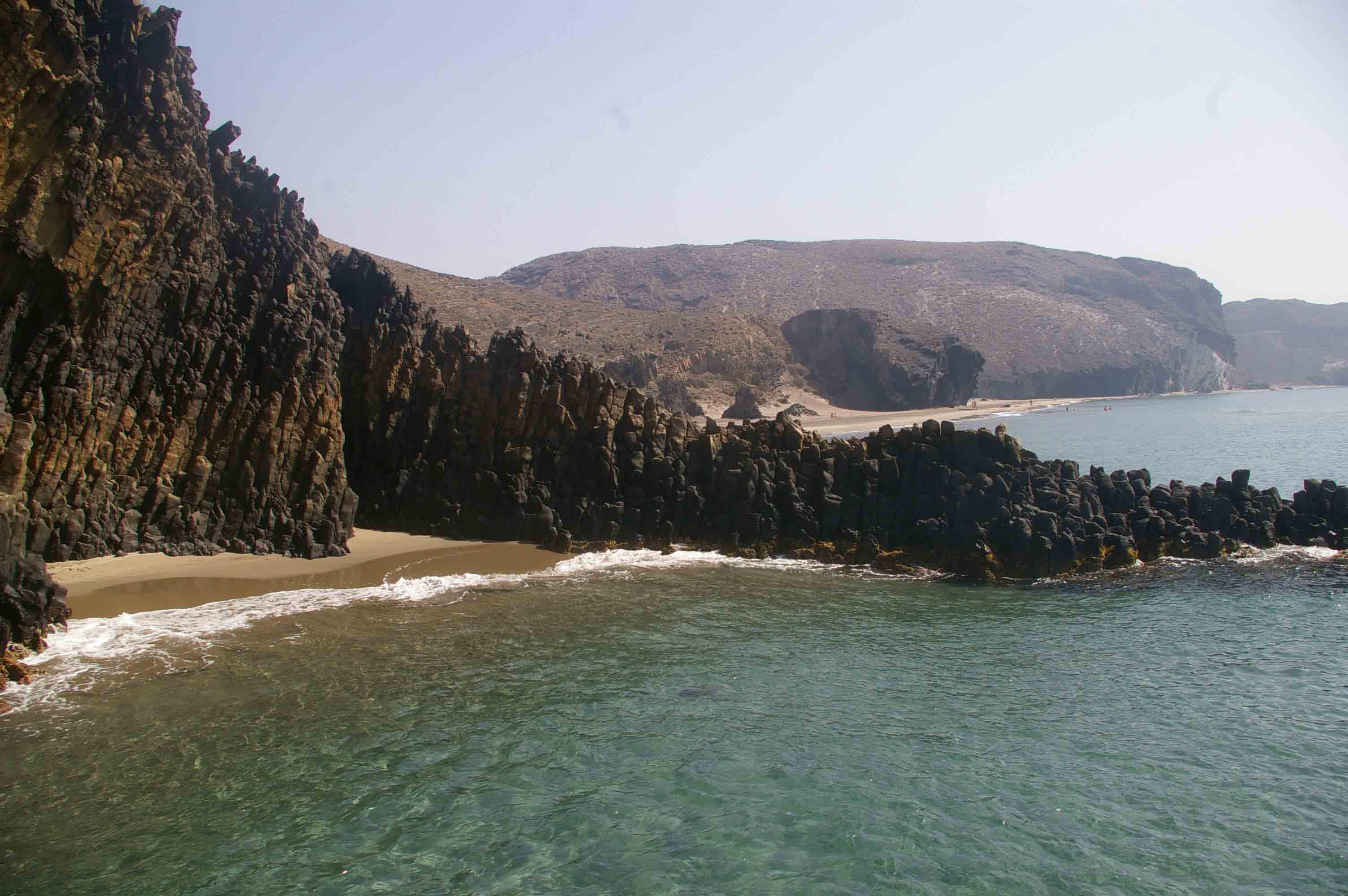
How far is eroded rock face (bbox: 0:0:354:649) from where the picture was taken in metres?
19.5

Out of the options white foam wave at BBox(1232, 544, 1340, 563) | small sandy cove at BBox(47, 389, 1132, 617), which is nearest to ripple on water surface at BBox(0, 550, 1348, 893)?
small sandy cove at BBox(47, 389, 1132, 617)

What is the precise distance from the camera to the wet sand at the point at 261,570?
2042cm

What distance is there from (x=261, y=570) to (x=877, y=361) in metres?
87.4

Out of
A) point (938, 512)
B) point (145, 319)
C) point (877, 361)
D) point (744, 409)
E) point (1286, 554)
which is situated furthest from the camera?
point (877, 361)

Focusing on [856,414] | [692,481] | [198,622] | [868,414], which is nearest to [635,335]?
[856,414]

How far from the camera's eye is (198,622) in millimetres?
19266

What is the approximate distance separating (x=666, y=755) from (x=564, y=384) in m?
18.5

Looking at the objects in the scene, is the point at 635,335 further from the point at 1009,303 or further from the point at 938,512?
the point at 1009,303

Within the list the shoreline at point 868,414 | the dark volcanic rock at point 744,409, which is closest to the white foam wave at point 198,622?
the shoreline at point 868,414

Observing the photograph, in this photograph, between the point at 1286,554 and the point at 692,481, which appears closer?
the point at 1286,554

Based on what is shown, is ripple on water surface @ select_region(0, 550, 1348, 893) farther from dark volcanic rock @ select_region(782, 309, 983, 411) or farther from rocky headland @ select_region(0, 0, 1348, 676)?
dark volcanic rock @ select_region(782, 309, 983, 411)

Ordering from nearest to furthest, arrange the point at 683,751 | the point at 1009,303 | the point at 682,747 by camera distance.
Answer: the point at 683,751, the point at 682,747, the point at 1009,303

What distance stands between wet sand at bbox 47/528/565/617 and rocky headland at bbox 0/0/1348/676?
61 centimetres

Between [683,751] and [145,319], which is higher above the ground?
[145,319]
